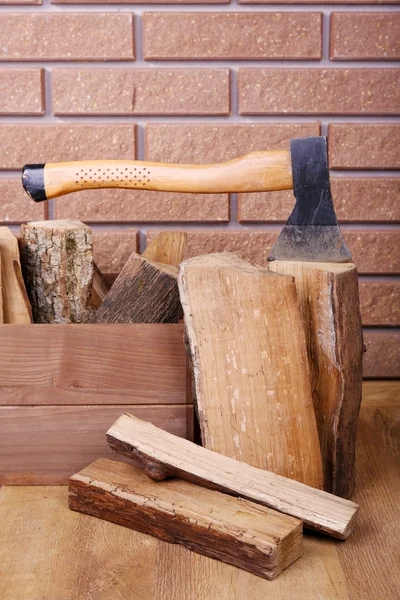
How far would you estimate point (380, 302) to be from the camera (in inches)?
80.0

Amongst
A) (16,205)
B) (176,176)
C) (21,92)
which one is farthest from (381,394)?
(21,92)

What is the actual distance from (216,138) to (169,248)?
1.29 feet

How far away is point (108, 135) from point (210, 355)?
0.88 metres

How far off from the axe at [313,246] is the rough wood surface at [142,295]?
7.0 inches

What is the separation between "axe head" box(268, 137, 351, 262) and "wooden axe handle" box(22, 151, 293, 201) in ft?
0.13

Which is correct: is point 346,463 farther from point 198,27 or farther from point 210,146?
point 198,27

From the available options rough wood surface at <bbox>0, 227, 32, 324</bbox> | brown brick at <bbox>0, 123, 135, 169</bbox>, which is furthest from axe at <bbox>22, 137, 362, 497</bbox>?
brown brick at <bbox>0, 123, 135, 169</bbox>

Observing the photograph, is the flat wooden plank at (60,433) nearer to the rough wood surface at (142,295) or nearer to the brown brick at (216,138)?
the rough wood surface at (142,295)

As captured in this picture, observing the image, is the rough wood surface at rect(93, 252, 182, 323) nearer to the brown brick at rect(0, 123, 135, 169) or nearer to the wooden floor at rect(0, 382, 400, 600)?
the wooden floor at rect(0, 382, 400, 600)

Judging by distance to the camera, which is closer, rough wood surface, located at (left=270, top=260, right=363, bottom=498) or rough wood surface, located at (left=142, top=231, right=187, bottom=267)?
rough wood surface, located at (left=270, top=260, right=363, bottom=498)

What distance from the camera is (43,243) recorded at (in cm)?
151

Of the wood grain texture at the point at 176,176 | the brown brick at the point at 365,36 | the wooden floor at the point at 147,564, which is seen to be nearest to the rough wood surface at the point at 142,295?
the wood grain texture at the point at 176,176

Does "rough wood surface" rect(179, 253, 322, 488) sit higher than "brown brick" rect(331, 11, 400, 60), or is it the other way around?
"brown brick" rect(331, 11, 400, 60)

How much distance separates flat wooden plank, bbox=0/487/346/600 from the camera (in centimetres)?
110
